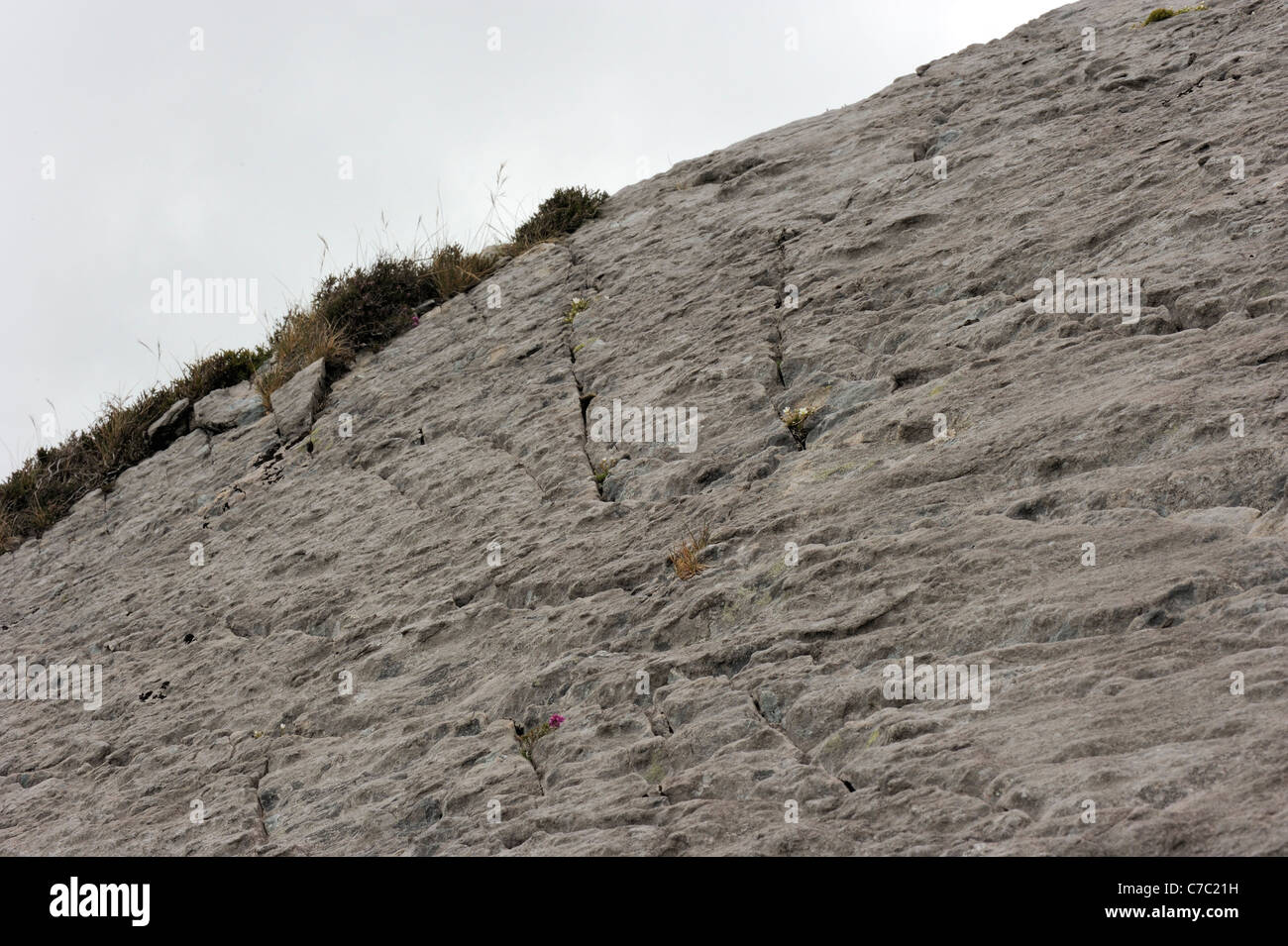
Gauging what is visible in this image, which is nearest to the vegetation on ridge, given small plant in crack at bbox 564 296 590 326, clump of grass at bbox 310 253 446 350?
clump of grass at bbox 310 253 446 350

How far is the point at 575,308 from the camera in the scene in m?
11.1

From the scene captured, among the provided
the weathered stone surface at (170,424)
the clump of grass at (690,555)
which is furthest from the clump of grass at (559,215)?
the clump of grass at (690,555)

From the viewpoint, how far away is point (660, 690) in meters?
5.70

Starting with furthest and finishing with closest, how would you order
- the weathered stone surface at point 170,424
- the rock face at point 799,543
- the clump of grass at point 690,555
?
the weathered stone surface at point 170,424 → the clump of grass at point 690,555 → the rock face at point 799,543

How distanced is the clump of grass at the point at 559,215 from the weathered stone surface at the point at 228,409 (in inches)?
153

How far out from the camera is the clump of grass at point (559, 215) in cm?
1331

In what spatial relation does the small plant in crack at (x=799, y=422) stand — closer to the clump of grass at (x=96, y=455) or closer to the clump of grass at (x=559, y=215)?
the clump of grass at (x=559, y=215)

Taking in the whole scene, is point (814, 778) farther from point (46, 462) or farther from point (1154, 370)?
point (46, 462)

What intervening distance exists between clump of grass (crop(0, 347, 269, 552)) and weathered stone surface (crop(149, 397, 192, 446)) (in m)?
0.11

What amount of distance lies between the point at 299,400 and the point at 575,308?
352 cm

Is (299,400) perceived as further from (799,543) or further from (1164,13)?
(1164,13)

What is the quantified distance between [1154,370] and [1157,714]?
265 cm

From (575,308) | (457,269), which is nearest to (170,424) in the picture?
(457,269)

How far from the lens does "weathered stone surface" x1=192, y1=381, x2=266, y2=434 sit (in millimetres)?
12617
